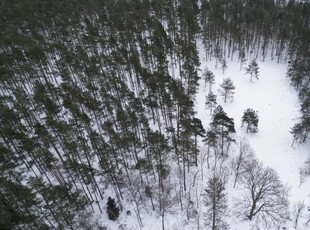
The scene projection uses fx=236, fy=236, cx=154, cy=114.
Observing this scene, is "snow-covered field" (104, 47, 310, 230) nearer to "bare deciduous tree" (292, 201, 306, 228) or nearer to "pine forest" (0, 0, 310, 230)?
"bare deciduous tree" (292, 201, 306, 228)

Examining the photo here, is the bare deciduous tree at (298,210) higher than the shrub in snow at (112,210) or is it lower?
lower

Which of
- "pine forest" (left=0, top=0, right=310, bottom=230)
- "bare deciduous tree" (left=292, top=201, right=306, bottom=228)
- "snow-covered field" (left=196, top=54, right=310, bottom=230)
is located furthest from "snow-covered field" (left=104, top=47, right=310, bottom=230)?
"pine forest" (left=0, top=0, right=310, bottom=230)

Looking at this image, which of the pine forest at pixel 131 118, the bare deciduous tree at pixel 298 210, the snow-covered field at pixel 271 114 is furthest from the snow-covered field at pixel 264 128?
the pine forest at pixel 131 118

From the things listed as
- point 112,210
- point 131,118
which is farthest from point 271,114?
point 112,210

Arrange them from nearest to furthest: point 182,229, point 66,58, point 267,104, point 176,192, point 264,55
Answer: point 182,229
point 176,192
point 66,58
point 267,104
point 264,55

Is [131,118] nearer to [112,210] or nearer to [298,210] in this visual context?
[112,210]

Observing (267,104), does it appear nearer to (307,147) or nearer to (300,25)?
(307,147)

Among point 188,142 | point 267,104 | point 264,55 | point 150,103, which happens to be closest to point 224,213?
point 188,142

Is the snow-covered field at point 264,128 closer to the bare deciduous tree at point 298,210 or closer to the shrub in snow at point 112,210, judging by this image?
the bare deciduous tree at point 298,210
